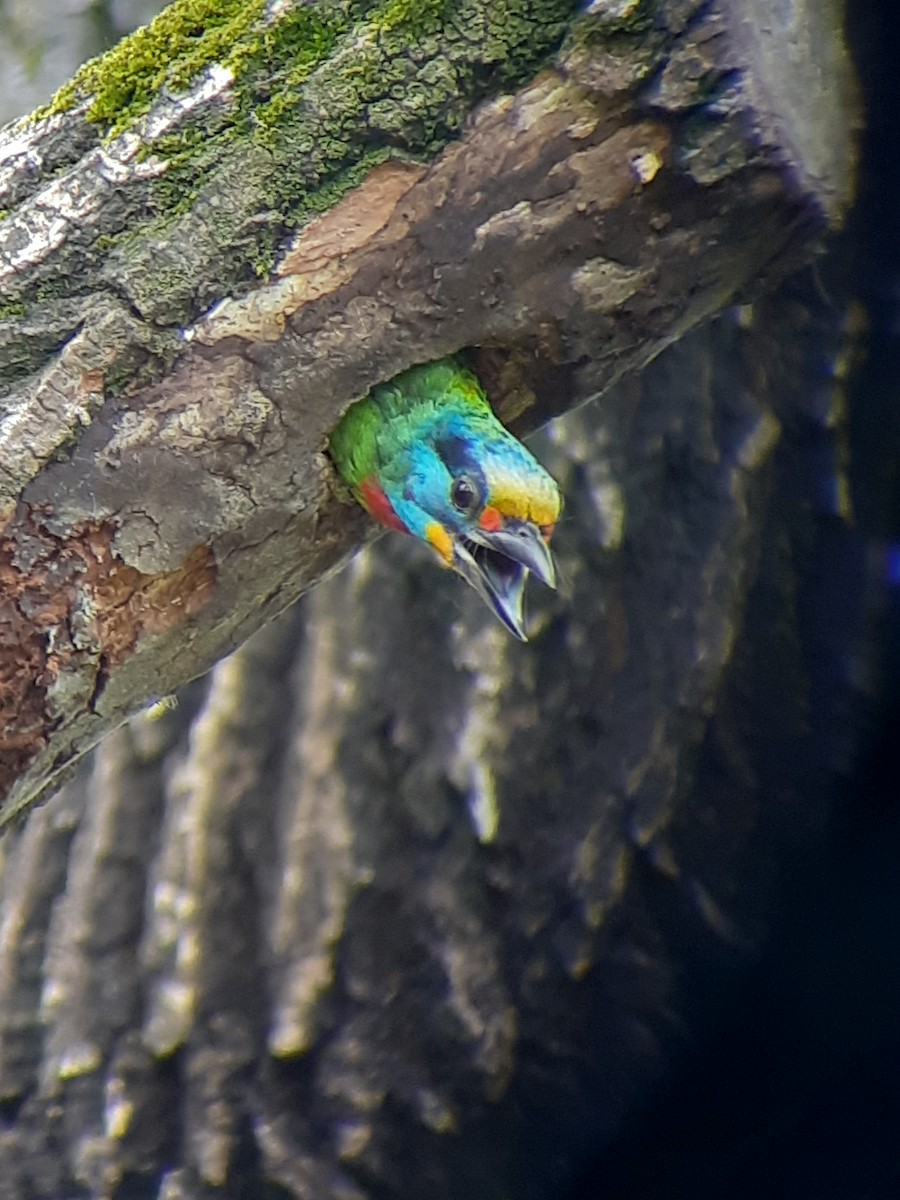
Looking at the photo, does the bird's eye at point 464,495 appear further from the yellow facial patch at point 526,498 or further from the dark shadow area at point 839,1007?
the dark shadow area at point 839,1007

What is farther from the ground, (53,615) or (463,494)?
(53,615)

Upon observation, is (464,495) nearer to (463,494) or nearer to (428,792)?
(463,494)

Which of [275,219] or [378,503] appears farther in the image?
[378,503]

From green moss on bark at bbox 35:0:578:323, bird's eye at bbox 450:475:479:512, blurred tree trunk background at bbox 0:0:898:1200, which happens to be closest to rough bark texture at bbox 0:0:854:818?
green moss on bark at bbox 35:0:578:323

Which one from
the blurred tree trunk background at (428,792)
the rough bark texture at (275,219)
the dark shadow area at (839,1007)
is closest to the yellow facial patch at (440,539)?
the rough bark texture at (275,219)

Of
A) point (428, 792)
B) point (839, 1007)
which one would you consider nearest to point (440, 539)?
point (428, 792)
